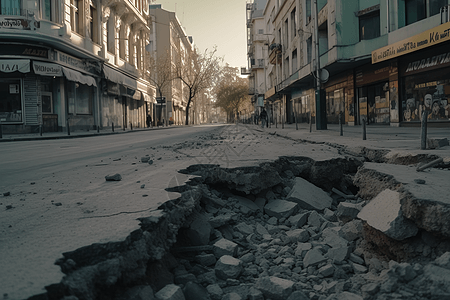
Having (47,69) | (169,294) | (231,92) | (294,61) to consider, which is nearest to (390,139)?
(169,294)

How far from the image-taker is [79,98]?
74.9 feet

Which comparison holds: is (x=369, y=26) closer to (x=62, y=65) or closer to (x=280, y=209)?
(x=62, y=65)

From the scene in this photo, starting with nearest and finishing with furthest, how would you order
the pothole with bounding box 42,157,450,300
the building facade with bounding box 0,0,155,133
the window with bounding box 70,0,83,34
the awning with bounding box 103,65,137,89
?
the pothole with bounding box 42,157,450,300, the building facade with bounding box 0,0,155,133, the window with bounding box 70,0,83,34, the awning with bounding box 103,65,137,89

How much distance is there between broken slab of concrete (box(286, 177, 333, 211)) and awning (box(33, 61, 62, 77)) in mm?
18188

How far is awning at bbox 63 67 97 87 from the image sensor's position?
779 inches

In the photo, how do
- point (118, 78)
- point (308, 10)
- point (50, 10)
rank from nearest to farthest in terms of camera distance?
point (50, 10) < point (308, 10) < point (118, 78)

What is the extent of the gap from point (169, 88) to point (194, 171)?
5209cm

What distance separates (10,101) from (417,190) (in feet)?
67.9

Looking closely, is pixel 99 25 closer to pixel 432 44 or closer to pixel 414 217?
pixel 432 44

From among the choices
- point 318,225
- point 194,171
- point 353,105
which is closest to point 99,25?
point 353,105

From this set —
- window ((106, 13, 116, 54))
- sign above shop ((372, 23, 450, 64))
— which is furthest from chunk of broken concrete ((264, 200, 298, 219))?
window ((106, 13, 116, 54))

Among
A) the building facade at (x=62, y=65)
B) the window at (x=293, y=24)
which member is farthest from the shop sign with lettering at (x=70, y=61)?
the window at (x=293, y=24)

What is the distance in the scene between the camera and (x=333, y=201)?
4082 millimetres

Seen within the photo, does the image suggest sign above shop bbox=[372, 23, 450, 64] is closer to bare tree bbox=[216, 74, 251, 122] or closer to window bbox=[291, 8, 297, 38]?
window bbox=[291, 8, 297, 38]
